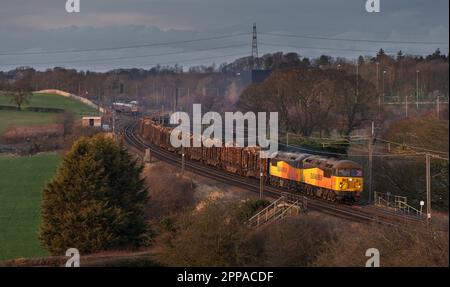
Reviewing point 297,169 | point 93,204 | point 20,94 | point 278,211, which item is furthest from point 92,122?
point 278,211

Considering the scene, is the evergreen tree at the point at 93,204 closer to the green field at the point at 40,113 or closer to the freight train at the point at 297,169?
the freight train at the point at 297,169

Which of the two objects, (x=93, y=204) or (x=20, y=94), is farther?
(x=20, y=94)

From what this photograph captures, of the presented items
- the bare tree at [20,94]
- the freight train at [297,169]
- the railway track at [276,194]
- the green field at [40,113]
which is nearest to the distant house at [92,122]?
the railway track at [276,194]

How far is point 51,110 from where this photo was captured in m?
137

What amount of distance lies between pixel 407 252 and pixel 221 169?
45.5 m

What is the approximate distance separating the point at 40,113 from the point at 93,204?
308 ft

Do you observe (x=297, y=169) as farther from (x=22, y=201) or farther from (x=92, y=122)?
(x=92, y=122)

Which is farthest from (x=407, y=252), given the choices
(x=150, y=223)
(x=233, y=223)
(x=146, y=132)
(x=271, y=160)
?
(x=146, y=132)

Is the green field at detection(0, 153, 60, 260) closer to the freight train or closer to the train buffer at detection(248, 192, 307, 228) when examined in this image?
the train buffer at detection(248, 192, 307, 228)

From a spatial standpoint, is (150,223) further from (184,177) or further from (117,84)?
(117,84)

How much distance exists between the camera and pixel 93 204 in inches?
1735

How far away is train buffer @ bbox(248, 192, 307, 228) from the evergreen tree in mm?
7663

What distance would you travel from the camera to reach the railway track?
1567 inches

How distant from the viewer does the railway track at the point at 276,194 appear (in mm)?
39812
